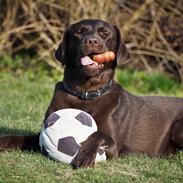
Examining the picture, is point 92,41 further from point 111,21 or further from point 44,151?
point 111,21

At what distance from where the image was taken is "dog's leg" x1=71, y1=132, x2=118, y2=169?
5484mm

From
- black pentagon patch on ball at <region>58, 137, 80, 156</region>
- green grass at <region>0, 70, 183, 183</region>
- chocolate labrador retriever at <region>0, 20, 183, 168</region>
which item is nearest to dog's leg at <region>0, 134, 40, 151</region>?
chocolate labrador retriever at <region>0, 20, 183, 168</region>

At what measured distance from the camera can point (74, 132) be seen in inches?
224

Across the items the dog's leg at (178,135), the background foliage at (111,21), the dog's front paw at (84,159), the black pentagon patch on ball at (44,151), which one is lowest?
the background foliage at (111,21)

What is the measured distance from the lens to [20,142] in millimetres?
6230

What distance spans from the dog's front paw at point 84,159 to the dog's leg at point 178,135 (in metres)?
1.35

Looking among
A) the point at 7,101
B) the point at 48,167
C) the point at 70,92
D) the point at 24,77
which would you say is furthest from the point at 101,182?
the point at 24,77

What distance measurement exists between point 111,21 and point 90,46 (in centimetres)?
663

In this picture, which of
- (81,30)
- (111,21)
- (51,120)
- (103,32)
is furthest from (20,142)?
(111,21)

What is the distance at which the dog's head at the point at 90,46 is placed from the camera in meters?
6.16

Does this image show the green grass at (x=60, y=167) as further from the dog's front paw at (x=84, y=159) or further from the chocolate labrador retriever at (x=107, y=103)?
the chocolate labrador retriever at (x=107, y=103)

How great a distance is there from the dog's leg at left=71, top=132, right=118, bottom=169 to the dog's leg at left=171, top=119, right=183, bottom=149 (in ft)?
3.03

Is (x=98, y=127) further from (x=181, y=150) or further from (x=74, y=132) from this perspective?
(x=181, y=150)

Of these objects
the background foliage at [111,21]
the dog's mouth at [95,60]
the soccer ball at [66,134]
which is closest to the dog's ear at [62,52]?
the dog's mouth at [95,60]
